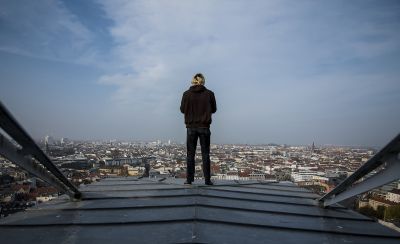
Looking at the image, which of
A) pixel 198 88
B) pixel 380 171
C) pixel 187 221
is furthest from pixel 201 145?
pixel 380 171

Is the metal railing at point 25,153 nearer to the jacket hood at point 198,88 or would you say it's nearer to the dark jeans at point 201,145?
the dark jeans at point 201,145

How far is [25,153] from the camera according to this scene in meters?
3.67

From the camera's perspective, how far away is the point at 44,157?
3812mm

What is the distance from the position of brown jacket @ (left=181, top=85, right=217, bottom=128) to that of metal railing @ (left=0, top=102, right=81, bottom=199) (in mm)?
2103

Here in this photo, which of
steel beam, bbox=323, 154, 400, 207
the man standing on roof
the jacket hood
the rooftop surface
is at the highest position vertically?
the jacket hood

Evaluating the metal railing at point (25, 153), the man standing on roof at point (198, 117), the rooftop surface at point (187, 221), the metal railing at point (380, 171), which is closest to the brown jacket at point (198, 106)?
the man standing on roof at point (198, 117)

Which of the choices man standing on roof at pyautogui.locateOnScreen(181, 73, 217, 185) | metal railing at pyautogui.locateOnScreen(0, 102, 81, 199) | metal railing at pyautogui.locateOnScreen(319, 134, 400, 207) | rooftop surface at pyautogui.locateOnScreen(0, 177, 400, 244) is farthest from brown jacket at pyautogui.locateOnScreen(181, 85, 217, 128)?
metal railing at pyautogui.locateOnScreen(319, 134, 400, 207)

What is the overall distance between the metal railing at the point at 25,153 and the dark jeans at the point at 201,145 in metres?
1.86

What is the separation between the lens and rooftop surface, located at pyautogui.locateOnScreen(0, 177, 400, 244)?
286 centimetres

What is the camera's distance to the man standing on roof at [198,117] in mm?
5918

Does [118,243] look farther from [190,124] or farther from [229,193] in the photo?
[190,124]

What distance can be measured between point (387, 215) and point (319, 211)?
146ft

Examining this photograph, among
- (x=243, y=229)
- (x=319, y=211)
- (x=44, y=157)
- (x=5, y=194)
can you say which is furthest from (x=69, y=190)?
(x=5, y=194)

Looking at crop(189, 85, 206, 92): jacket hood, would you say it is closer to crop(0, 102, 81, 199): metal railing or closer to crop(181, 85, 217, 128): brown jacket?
crop(181, 85, 217, 128): brown jacket
